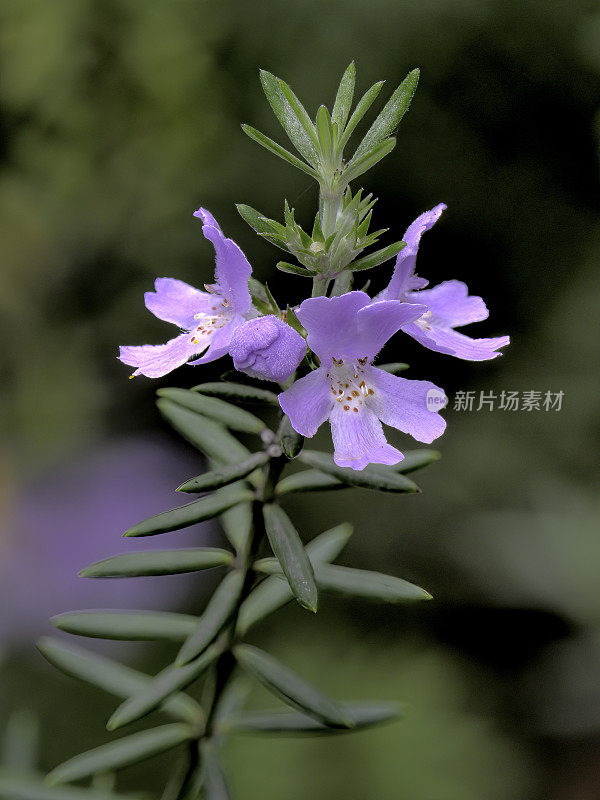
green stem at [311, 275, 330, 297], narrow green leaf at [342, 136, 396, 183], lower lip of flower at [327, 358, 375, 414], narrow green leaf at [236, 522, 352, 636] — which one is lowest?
narrow green leaf at [236, 522, 352, 636]

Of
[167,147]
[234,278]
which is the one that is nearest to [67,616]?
[234,278]

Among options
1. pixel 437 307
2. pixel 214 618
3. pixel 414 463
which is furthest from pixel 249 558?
pixel 437 307

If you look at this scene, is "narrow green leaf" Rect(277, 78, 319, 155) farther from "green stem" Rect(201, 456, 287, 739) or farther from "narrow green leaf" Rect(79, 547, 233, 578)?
"narrow green leaf" Rect(79, 547, 233, 578)

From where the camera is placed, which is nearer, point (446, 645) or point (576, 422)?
point (446, 645)

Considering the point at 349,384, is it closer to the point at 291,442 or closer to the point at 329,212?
the point at 291,442

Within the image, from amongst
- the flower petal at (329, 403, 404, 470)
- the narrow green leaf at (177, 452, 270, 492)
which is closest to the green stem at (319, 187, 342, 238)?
the flower petal at (329, 403, 404, 470)

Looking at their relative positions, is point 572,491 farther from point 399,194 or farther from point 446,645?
point 399,194

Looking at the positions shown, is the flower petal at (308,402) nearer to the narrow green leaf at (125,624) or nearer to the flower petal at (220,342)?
the flower petal at (220,342)
